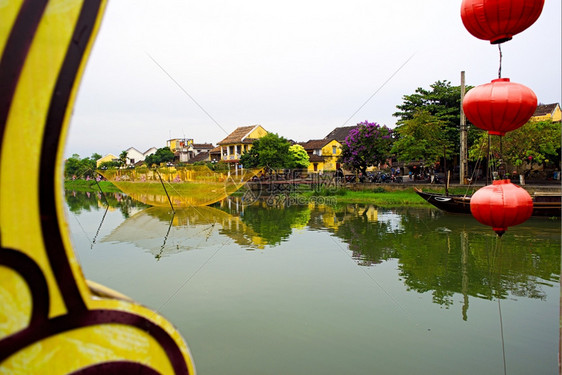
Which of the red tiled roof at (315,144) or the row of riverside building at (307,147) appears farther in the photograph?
the red tiled roof at (315,144)

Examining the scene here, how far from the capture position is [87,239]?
8469mm

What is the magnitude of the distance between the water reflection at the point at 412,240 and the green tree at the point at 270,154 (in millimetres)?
7577

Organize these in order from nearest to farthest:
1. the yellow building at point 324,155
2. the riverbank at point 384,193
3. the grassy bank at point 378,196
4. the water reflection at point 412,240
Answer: the water reflection at point 412,240 < the riverbank at point 384,193 < the grassy bank at point 378,196 < the yellow building at point 324,155

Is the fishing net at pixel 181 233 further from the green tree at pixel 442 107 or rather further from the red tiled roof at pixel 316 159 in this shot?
the red tiled roof at pixel 316 159

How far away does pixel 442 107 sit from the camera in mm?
18375

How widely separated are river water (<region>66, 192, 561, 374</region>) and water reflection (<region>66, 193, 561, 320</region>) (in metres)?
0.04

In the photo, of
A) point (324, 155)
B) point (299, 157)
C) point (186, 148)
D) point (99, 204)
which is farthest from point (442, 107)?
point (186, 148)

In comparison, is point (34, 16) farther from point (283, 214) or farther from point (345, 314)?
point (283, 214)

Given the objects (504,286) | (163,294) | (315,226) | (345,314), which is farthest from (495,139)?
(163,294)

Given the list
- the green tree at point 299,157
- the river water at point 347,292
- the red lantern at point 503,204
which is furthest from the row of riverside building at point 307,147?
the red lantern at point 503,204

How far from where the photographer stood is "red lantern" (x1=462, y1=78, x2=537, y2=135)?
2.60 m

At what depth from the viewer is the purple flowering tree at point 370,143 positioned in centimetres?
1833

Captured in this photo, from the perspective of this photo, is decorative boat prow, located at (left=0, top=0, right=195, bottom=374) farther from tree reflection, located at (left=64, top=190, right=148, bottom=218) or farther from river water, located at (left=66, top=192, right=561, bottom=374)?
tree reflection, located at (left=64, top=190, right=148, bottom=218)

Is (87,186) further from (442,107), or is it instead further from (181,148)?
(442,107)
